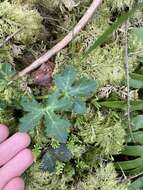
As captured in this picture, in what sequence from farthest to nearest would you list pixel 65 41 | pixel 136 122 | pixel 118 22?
pixel 136 122 → pixel 65 41 → pixel 118 22

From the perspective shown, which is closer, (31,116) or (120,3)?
(31,116)

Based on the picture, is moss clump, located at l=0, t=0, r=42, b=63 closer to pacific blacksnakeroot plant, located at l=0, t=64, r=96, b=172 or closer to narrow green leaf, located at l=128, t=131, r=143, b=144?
pacific blacksnakeroot plant, located at l=0, t=64, r=96, b=172

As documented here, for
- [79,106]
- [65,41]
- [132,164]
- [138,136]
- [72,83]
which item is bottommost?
[132,164]

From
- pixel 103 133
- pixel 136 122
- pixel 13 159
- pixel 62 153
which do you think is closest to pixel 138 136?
pixel 136 122

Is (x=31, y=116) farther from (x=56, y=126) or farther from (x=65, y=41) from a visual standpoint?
(x=65, y=41)

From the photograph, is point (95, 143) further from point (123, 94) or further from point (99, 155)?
point (123, 94)

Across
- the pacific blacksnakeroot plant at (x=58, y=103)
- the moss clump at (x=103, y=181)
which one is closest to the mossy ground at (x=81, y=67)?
the moss clump at (x=103, y=181)

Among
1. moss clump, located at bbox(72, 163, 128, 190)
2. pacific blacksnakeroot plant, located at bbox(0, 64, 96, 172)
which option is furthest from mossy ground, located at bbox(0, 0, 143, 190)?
pacific blacksnakeroot plant, located at bbox(0, 64, 96, 172)

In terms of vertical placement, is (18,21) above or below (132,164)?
above
